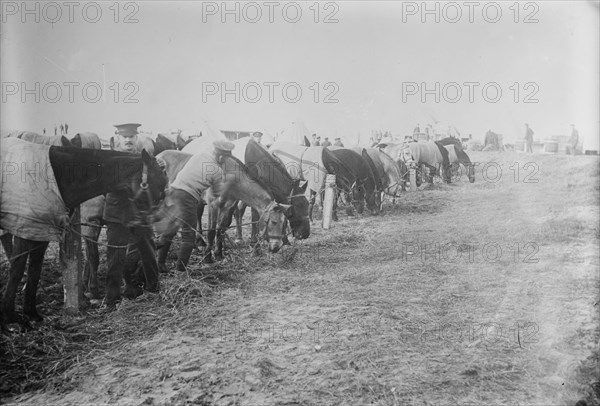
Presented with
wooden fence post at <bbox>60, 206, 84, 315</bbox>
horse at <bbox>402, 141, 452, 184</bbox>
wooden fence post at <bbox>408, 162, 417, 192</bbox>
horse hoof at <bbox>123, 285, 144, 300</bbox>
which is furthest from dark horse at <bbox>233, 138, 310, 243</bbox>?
horse at <bbox>402, 141, 452, 184</bbox>

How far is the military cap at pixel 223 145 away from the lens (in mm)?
4504

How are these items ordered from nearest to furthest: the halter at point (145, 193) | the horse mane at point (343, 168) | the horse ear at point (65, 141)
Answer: the horse ear at point (65, 141) < the halter at point (145, 193) < the horse mane at point (343, 168)

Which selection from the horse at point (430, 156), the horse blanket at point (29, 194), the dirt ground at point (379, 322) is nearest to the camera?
the dirt ground at point (379, 322)

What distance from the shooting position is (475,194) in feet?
19.2

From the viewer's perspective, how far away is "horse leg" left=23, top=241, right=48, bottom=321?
338 centimetres

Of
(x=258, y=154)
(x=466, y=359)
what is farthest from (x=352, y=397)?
(x=258, y=154)

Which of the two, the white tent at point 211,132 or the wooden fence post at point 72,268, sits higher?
the white tent at point 211,132

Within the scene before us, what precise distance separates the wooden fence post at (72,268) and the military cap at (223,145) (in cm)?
154

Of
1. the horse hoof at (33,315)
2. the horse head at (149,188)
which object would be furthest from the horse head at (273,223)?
the horse hoof at (33,315)

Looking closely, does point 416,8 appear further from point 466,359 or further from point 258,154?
point 466,359

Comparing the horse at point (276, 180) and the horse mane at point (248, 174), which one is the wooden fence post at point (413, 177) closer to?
the horse at point (276, 180)

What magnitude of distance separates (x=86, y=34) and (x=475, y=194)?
500 cm

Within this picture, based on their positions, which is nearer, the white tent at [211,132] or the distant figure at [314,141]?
the white tent at [211,132]

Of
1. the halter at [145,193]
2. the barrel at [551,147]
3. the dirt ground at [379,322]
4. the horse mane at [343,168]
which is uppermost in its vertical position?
the barrel at [551,147]
